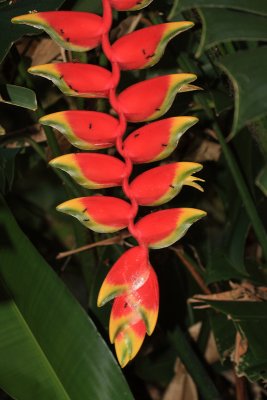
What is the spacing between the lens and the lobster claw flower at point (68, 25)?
452mm

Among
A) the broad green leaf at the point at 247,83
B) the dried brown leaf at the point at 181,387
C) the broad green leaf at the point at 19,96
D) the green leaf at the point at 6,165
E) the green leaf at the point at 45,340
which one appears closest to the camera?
the broad green leaf at the point at 247,83

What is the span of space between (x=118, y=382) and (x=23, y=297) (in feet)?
0.46

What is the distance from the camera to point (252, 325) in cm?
72

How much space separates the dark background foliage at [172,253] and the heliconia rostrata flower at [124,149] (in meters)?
0.05

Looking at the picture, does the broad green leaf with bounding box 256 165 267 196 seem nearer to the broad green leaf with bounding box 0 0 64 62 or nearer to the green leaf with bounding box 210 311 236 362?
the broad green leaf with bounding box 0 0 64 62

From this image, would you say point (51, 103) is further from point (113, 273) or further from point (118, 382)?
point (113, 273)

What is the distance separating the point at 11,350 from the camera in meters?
0.70

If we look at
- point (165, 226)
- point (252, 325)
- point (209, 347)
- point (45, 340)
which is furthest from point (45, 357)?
point (209, 347)

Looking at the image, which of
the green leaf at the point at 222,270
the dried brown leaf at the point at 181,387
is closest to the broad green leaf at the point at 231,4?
the green leaf at the point at 222,270

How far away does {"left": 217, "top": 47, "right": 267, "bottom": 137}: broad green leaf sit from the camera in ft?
1.43

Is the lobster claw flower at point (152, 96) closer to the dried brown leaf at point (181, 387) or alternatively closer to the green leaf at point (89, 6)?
the green leaf at point (89, 6)

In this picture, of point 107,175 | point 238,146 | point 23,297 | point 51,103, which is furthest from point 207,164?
point 107,175

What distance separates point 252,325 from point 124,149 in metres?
0.34

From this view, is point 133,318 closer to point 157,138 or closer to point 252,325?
point 157,138
